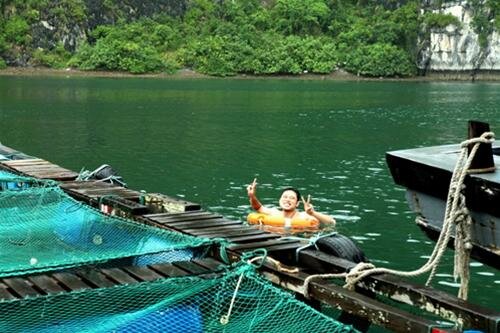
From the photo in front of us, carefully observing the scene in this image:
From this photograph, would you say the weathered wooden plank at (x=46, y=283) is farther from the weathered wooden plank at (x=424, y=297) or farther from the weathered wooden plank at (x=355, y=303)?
the weathered wooden plank at (x=424, y=297)

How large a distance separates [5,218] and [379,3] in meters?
145

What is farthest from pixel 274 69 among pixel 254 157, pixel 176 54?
pixel 254 157

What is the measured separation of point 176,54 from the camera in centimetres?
12175

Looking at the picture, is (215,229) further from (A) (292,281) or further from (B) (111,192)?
(B) (111,192)

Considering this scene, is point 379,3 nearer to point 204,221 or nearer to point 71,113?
point 71,113

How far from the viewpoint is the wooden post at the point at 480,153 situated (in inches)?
292

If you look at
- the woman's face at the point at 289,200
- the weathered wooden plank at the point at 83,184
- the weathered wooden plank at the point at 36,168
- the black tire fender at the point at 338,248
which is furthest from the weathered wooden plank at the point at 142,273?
the weathered wooden plank at the point at 36,168

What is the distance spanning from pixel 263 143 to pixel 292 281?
91.4ft

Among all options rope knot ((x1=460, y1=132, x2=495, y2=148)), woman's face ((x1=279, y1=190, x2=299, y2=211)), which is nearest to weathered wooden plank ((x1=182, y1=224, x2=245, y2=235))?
rope knot ((x1=460, y1=132, x2=495, y2=148))

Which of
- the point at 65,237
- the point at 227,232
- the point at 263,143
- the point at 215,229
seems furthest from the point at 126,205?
the point at 263,143

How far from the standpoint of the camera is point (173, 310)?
23.8 ft

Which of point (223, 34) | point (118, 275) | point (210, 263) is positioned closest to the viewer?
point (118, 275)

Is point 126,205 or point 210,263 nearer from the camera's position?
point 210,263

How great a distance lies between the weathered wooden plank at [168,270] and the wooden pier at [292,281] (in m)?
0.01
